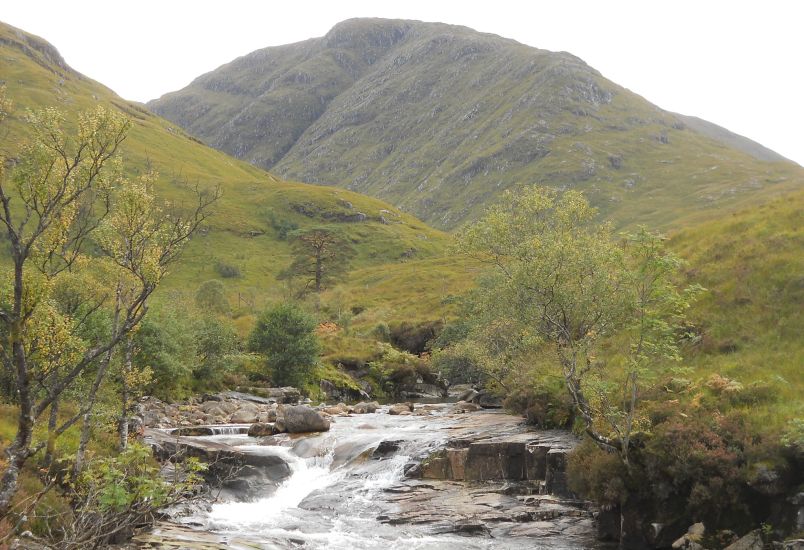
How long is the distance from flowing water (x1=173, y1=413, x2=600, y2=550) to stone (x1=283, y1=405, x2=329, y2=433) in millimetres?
1031

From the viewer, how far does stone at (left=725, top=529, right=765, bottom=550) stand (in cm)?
1955

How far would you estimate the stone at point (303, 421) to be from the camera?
42.7 meters

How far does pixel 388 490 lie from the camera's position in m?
31.6

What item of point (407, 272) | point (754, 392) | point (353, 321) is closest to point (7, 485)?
point (754, 392)

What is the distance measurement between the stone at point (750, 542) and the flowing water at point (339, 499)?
19.7 feet

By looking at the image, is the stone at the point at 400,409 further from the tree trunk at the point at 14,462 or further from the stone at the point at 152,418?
the tree trunk at the point at 14,462

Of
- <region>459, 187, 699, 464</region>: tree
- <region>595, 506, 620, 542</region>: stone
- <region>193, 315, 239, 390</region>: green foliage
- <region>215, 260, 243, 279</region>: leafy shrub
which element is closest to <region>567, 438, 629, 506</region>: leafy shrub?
<region>595, 506, 620, 542</region>: stone

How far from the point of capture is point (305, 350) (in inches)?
2724

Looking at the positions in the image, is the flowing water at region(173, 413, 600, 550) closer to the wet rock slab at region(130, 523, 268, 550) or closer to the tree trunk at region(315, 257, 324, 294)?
the wet rock slab at region(130, 523, 268, 550)

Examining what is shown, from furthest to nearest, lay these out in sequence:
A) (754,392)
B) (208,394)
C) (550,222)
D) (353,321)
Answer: (353,321)
(208,394)
(550,222)
(754,392)

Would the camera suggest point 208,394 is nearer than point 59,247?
No

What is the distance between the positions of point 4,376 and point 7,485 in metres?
22.1

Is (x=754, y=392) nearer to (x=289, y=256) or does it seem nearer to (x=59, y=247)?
(x=59, y=247)

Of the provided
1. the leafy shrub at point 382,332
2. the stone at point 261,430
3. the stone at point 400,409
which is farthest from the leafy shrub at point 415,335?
the stone at point 261,430
